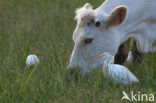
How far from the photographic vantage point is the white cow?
197 inches

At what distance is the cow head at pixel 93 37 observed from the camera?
498cm

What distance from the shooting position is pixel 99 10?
532cm

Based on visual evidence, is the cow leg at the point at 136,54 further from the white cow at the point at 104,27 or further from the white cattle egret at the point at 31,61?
the white cattle egret at the point at 31,61

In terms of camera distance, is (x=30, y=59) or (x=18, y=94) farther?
(x=30, y=59)

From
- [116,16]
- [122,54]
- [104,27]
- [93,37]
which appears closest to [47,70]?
[93,37]

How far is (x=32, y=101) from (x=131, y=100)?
0.98m

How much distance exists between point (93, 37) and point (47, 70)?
0.69m

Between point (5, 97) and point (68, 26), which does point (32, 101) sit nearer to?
point (5, 97)

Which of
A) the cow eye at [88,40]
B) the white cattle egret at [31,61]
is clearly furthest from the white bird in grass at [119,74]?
the white cattle egret at [31,61]

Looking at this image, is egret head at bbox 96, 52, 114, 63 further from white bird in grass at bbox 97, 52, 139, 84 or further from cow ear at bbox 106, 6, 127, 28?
cow ear at bbox 106, 6, 127, 28

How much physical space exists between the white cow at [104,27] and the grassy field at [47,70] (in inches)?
9.4

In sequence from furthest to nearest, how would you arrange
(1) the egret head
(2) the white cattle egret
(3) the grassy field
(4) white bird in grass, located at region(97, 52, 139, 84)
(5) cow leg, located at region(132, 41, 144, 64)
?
1. (5) cow leg, located at region(132, 41, 144, 64)
2. (2) the white cattle egret
3. (1) the egret head
4. (4) white bird in grass, located at region(97, 52, 139, 84)
5. (3) the grassy field

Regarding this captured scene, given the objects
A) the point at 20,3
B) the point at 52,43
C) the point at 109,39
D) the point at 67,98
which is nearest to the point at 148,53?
the point at 109,39

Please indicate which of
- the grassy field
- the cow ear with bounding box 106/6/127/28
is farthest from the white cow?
the grassy field
